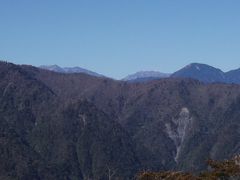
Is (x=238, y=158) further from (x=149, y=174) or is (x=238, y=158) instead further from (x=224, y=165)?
(x=149, y=174)

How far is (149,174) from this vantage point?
4331cm

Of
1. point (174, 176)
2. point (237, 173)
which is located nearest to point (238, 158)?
point (237, 173)

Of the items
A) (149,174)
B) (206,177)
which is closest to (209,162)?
(206,177)

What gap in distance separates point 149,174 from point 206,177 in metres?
4.13

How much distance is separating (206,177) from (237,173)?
2.23 meters

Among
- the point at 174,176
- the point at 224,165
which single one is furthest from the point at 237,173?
the point at 174,176

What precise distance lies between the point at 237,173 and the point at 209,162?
2.20m

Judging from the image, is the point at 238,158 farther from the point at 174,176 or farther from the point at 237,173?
the point at 174,176

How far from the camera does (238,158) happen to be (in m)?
45.5

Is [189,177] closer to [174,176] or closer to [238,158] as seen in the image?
[174,176]

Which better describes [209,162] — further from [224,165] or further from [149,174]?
[149,174]

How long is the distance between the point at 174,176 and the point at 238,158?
17.7 ft

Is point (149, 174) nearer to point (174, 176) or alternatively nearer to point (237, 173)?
point (174, 176)

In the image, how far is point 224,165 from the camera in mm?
43188
